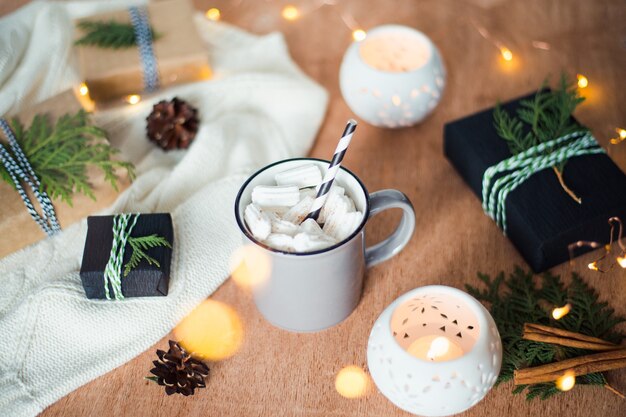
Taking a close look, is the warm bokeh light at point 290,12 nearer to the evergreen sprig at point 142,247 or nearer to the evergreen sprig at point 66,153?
the evergreen sprig at point 66,153

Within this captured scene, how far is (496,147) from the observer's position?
2.93 ft

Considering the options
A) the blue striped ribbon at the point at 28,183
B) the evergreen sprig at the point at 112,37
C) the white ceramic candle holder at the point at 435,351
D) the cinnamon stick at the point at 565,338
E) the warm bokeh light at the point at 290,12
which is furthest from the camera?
the warm bokeh light at the point at 290,12

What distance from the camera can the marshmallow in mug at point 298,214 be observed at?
0.70 meters

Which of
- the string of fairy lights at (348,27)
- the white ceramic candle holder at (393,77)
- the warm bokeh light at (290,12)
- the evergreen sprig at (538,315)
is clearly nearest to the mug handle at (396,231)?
the evergreen sprig at (538,315)

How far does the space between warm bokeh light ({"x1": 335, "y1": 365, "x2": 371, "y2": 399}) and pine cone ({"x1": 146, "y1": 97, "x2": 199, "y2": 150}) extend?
44 centimetres

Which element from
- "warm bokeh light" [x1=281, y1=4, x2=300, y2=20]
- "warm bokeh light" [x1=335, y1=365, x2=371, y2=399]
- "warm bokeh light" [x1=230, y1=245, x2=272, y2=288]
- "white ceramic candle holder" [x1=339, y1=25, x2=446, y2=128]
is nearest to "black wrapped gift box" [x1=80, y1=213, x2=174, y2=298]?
"warm bokeh light" [x1=230, y1=245, x2=272, y2=288]

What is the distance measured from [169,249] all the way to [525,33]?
0.75 m

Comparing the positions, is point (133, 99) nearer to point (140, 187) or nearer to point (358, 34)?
point (140, 187)

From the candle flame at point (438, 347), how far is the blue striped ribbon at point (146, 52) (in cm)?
64

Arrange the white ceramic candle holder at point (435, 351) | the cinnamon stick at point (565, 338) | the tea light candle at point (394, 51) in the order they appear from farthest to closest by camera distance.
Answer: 1. the tea light candle at point (394, 51)
2. the cinnamon stick at point (565, 338)
3. the white ceramic candle holder at point (435, 351)

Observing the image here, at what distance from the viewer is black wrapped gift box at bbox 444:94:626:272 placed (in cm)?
80

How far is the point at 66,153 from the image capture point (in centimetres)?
89

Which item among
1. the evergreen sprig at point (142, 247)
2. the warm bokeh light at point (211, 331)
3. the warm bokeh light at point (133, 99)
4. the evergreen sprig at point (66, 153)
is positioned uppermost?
the evergreen sprig at point (66, 153)

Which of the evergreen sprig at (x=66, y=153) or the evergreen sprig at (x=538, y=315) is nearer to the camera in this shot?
the evergreen sprig at (x=538, y=315)
